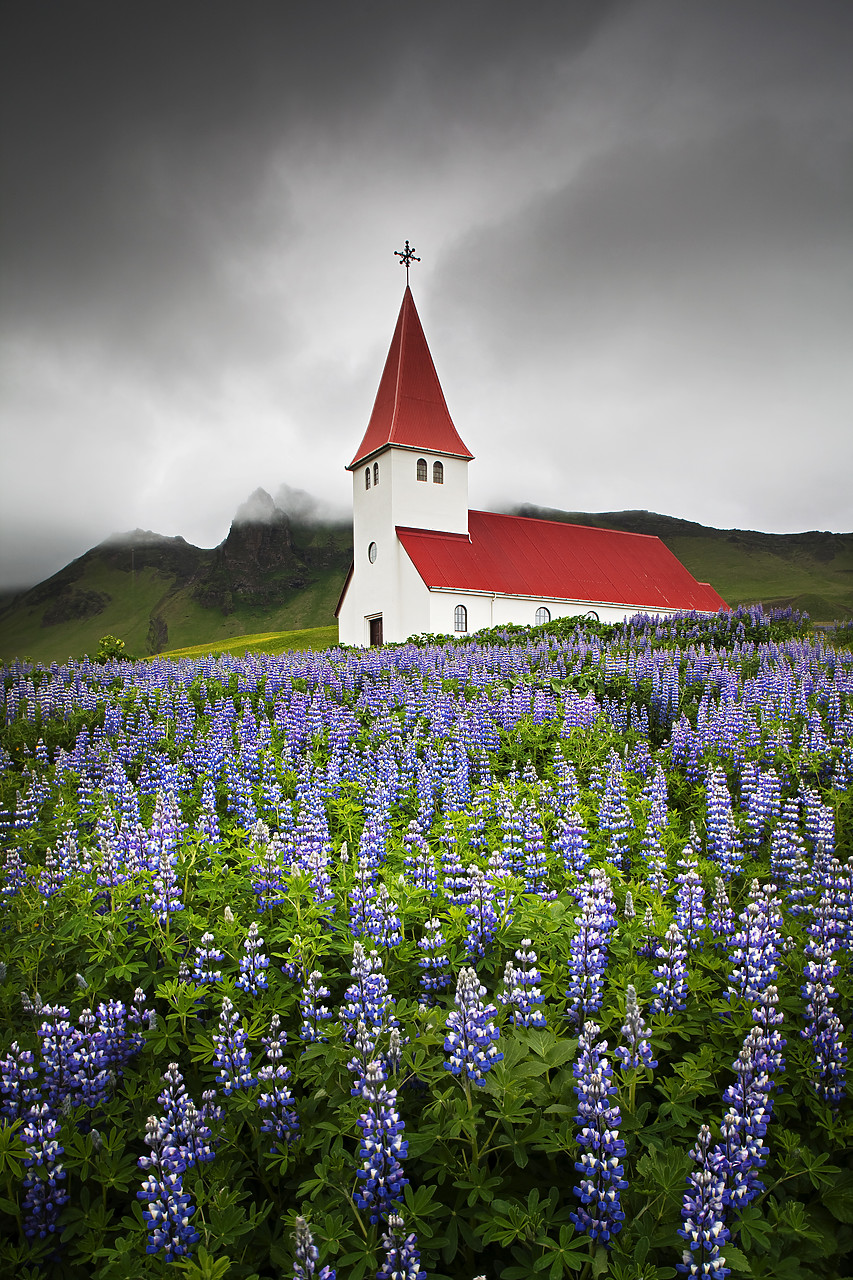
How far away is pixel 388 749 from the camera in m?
7.95

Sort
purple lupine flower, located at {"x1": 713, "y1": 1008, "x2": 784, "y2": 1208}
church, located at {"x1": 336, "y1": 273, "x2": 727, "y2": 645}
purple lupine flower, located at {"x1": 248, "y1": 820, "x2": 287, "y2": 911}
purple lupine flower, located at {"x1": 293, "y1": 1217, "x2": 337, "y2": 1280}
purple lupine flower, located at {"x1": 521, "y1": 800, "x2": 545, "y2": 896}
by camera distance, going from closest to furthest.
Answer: purple lupine flower, located at {"x1": 293, "y1": 1217, "x2": 337, "y2": 1280} → purple lupine flower, located at {"x1": 713, "y1": 1008, "x2": 784, "y2": 1208} → purple lupine flower, located at {"x1": 248, "y1": 820, "x2": 287, "y2": 911} → purple lupine flower, located at {"x1": 521, "y1": 800, "x2": 545, "y2": 896} → church, located at {"x1": 336, "y1": 273, "x2": 727, "y2": 645}

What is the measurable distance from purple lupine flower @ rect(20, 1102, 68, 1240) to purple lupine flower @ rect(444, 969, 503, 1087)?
1685mm

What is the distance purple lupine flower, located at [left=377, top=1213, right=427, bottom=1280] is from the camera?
2.30 metres

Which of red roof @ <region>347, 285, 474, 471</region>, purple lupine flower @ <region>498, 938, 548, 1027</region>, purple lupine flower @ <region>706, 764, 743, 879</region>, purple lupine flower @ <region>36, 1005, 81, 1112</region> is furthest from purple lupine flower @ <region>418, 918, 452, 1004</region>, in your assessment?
red roof @ <region>347, 285, 474, 471</region>

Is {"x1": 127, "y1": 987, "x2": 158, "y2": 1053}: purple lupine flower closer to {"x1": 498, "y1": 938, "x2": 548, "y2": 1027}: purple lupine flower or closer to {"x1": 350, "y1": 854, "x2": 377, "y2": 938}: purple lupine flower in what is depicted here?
{"x1": 350, "y1": 854, "x2": 377, "y2": 938}: purple lupine flower

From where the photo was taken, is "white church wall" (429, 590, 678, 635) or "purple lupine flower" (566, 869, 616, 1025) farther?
"white church wall" (429, 590, 678, 635)

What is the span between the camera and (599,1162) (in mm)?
2408

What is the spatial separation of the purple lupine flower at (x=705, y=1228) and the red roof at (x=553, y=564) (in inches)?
1359

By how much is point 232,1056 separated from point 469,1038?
1.22m

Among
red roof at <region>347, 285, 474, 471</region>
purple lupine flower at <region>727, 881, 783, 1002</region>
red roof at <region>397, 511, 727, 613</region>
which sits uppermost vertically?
red roof at <region>347, 285, 474, 471</region>

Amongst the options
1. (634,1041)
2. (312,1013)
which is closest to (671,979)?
(634,1041)

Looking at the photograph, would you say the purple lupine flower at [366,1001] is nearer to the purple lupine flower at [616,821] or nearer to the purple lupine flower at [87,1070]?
the purple lupine flower at [87,1070]

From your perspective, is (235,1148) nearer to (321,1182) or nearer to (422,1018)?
(321,1182)

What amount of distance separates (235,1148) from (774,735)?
280 inches
